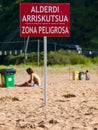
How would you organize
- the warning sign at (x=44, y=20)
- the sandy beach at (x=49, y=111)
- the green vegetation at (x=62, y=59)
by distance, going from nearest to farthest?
the sandy beach at (x=49, y=111) < the warning sign at (x=44, y=20) < the green vegetation at (x=62, y=59)

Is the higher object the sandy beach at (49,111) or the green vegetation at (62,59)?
the sandy beach at (49,111)

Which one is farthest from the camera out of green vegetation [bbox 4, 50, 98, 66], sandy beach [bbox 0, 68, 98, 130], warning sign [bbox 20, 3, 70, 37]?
green vegetation [bbox 4, 50, 98, 66]

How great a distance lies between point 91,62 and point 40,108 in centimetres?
3184

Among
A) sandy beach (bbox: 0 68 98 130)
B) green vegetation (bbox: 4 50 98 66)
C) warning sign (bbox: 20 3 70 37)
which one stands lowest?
green vegetation (bbox: 4 50 98 66)

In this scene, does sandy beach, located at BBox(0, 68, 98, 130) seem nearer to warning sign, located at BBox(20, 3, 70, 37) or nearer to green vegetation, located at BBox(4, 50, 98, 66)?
warning sign, located at BBox(20, 3, 70, 37)

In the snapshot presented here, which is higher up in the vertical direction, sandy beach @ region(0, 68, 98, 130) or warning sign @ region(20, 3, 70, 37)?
warning sign @ region(20, 3, 70, 37)

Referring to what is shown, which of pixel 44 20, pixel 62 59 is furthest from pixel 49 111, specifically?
pixel 62 59

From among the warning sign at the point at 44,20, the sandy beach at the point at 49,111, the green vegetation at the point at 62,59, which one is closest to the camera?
the sandy beach at the point at 49,111

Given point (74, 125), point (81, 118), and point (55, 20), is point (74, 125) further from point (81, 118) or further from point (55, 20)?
point (55, 20)

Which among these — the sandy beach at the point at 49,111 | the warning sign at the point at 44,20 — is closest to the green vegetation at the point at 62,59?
the sandy beach at the point at 49,111

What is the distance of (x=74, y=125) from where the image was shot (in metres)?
9.92

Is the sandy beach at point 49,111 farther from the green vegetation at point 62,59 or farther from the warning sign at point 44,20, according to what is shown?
the green vegetation at point 62,59

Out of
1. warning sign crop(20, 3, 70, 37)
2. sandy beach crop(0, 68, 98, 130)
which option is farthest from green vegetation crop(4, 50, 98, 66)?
warning sign crop(20, 3, 70, 37)

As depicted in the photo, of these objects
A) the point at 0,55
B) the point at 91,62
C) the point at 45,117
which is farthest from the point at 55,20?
the point at 0,55
